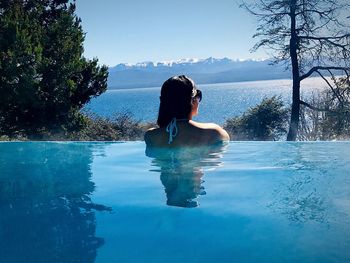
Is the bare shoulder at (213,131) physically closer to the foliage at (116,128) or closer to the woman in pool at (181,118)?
the woman in pool at (181,118)

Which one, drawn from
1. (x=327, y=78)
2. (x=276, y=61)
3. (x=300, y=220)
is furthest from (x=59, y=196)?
(x=327, y=78)

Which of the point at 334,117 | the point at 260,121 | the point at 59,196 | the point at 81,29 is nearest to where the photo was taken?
the point at 59,196

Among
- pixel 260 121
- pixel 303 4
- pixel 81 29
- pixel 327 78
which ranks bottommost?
pixel 260 121

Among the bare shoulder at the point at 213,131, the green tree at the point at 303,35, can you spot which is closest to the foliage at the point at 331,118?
the green tree at the point at 303,35

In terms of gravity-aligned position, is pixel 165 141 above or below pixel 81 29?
below

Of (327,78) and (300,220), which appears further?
(327,78)

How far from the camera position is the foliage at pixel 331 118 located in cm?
1257

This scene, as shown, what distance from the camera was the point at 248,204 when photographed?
261 cm

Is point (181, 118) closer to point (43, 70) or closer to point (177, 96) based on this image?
point (177, 96)

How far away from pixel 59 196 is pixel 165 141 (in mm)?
1698

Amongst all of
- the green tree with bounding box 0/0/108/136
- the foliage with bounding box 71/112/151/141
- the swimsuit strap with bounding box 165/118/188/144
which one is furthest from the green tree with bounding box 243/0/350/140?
the swimsuit strap with bounding box 165/118/188/144

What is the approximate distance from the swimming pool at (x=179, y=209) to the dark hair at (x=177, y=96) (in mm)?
495

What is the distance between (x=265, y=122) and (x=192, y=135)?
12.5 m

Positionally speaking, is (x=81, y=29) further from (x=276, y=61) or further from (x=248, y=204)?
(x=248, y=204)
